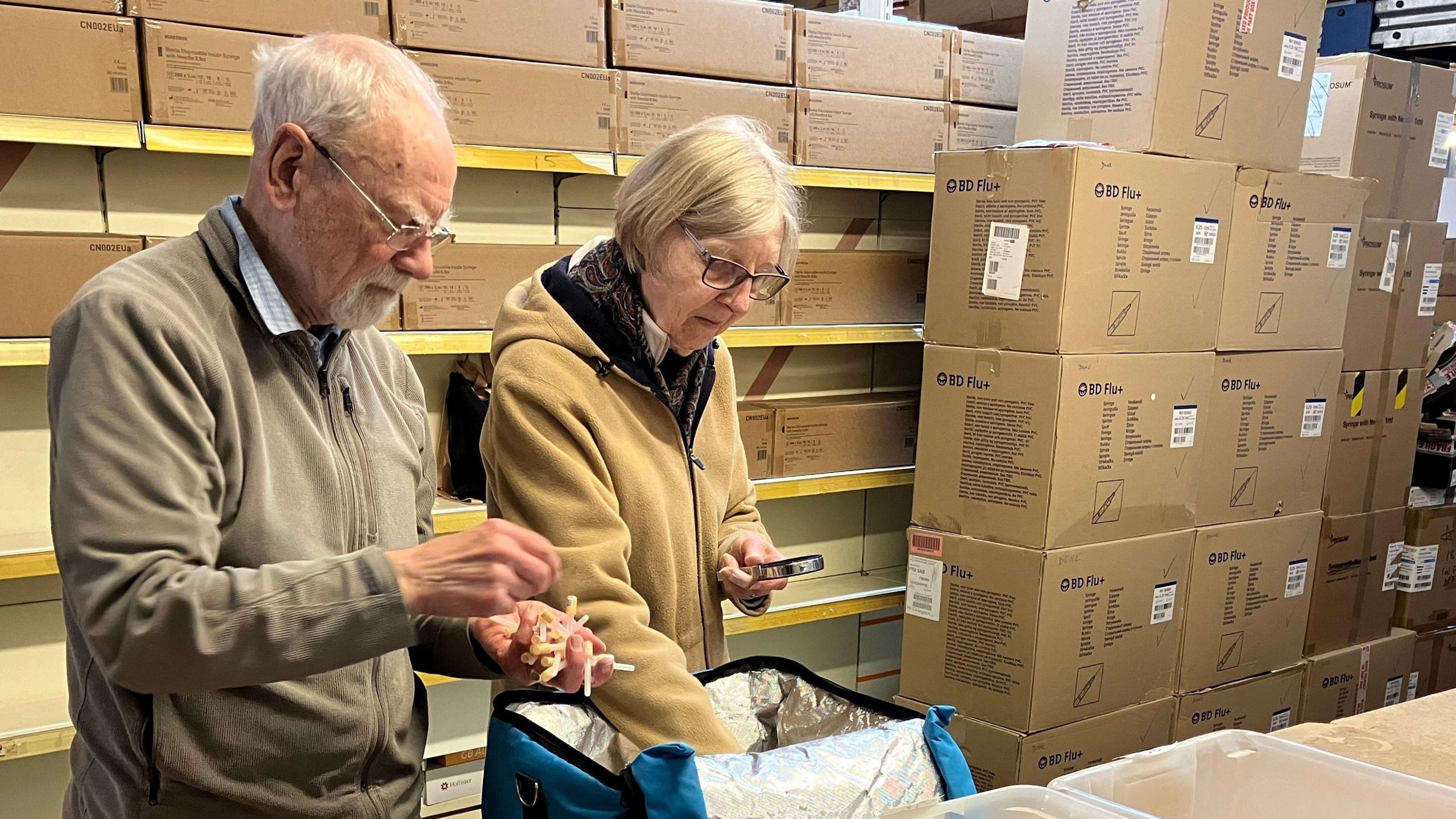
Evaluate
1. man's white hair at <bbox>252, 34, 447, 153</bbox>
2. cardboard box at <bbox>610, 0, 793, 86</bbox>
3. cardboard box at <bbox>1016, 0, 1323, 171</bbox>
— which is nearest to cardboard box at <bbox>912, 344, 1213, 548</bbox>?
cardboard box at <bbox>1016, 0, 1323, 171</bbox>

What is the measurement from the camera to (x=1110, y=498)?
2.56 m

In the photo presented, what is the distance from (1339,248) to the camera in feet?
9.63

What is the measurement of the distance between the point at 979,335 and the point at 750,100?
83 centimetres

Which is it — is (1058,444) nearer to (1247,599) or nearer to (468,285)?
(1247,599)

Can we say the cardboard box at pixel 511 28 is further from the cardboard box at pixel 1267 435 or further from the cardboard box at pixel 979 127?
the cardboard box at pixel 1267 435

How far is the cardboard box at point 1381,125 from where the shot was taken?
3.09 m

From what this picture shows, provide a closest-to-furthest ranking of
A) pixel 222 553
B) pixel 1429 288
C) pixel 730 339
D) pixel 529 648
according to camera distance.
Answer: pixel 222 553, pixel 529 648, pixel 730 339, pixel 1429 288

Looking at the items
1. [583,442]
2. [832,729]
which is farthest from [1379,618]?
[583,442]

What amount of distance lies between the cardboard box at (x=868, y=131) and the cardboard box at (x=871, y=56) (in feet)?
0.09

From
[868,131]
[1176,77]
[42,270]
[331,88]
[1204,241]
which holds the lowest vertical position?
[42,270]

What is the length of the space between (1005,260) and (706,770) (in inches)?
68.0

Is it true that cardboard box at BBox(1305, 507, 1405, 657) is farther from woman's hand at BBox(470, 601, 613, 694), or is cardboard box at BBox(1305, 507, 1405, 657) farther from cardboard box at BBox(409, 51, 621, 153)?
woman's hand at BBox(470, 601, 613, 694)

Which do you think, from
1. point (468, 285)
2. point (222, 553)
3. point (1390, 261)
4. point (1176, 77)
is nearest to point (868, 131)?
point (1176, 77)

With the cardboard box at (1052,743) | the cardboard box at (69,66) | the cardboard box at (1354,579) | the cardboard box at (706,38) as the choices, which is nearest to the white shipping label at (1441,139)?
the cardboard box at (1354,579)
